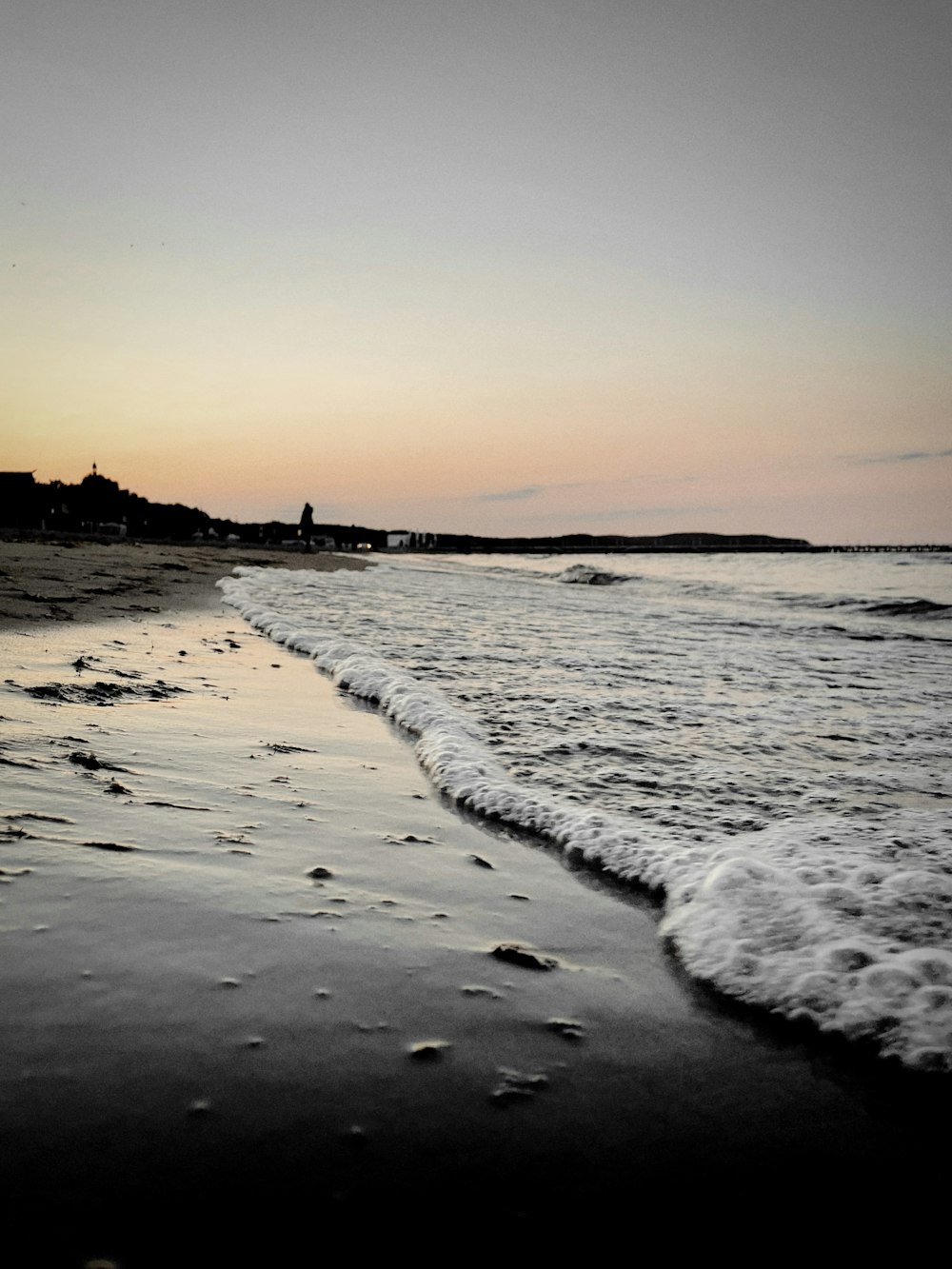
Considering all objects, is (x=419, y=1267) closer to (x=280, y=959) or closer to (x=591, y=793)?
(x=280, y=959)

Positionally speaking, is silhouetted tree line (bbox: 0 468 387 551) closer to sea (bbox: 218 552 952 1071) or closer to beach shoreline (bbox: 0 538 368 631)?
beach shoreline (bbox: 0 538 368 631)

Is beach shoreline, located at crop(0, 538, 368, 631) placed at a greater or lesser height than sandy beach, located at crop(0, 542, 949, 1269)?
greater

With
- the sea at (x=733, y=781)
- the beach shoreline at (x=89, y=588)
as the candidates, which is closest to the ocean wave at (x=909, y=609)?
the sea at (x=733, y=781)

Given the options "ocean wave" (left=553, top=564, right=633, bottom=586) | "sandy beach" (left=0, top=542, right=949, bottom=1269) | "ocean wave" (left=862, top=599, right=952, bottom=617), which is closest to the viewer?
"sandy beach" (left=0, top=542, right=949, bottom=1269)

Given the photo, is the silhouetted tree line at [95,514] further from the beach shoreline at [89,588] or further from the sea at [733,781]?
the sea at [733,781]

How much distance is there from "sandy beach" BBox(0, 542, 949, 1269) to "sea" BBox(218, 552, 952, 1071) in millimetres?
189

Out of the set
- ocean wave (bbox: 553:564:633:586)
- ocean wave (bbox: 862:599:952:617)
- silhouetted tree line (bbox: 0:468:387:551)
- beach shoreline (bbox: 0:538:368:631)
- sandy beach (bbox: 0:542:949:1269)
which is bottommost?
sandy beach (bbox: 0:542:949:1269)

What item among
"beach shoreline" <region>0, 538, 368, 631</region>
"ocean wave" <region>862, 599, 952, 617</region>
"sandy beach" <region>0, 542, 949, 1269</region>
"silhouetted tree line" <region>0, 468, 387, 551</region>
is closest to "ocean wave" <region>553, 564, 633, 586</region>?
"ocean wave" <region>862, 599, 952, 617</region>

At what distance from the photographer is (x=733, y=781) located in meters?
3.97

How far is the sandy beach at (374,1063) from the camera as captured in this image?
1.23 meters

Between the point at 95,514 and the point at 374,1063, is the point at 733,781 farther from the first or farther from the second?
the point at 95,514

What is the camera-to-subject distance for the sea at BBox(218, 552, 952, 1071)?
2.24 metres

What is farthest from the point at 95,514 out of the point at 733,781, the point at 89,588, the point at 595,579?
the point at 733,781

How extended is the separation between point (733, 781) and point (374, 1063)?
283 cm
